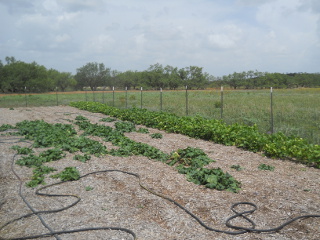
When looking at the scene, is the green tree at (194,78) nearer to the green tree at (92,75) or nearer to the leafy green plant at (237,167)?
the green tree at (92,75)

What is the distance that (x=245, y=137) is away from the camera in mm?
8336

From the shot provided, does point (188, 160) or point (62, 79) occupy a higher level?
point (62, 79)

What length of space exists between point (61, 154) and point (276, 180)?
5270mm

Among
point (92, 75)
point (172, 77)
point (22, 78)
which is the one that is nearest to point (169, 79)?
point (172, 77)

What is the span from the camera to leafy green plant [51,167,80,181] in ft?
19.7

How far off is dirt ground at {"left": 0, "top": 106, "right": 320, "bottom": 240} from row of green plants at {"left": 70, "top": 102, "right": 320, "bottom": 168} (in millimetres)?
301

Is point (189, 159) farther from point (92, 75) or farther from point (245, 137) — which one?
point (92, 75)

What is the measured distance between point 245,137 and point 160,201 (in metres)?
4.21

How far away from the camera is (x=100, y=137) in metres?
10.4

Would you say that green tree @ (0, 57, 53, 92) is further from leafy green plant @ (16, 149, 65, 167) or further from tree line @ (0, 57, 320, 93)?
leafy green plant @ (16, 149, 65, 167)

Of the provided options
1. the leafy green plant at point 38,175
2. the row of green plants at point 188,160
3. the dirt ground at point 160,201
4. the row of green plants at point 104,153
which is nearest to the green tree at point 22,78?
the row of green plants at point 104,153

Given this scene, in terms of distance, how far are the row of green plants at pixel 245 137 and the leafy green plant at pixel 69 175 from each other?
4.28m

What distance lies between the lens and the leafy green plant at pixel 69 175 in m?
6.01

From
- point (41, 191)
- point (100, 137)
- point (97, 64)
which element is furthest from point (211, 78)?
point (41, 191)
